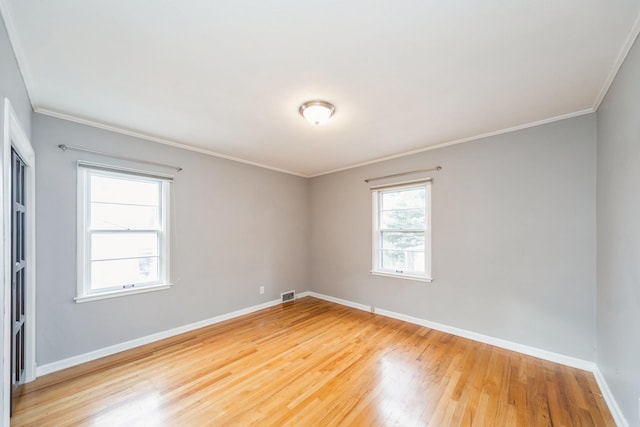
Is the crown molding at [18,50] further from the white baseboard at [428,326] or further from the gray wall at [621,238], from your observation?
the gray wall at [621,238]

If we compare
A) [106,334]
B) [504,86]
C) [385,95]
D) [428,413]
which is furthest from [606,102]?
[106,334]

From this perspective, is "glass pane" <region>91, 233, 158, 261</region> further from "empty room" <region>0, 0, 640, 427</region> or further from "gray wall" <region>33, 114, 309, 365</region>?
"gray wall" <region>33, 114, 309, 365</region>

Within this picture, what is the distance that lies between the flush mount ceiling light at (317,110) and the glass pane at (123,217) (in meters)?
2.31

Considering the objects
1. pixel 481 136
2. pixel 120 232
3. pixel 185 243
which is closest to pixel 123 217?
pixel 120 232

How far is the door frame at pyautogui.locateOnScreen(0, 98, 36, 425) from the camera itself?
1470 mm

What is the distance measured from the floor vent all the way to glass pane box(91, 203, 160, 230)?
7.73 feet

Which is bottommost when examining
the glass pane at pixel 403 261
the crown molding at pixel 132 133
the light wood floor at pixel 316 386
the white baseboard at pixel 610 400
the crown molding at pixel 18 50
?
the light wood floor at pixel 316 386

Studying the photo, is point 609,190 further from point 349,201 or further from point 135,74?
point 135,74

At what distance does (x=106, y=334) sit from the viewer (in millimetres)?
2848

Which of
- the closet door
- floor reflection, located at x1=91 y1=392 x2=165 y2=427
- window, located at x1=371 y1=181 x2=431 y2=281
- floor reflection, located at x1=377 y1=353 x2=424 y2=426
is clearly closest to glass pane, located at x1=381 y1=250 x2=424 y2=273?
window, located at x1=371 y1=181 x2=431 y2=281

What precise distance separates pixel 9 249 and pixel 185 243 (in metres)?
1.92

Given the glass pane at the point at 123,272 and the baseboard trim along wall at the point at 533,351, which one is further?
the glass pane at the point at 123,272

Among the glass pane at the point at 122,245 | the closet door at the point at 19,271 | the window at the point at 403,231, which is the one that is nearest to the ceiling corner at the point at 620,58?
the window at the point at 403,231

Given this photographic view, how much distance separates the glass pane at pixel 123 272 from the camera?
113 inches
